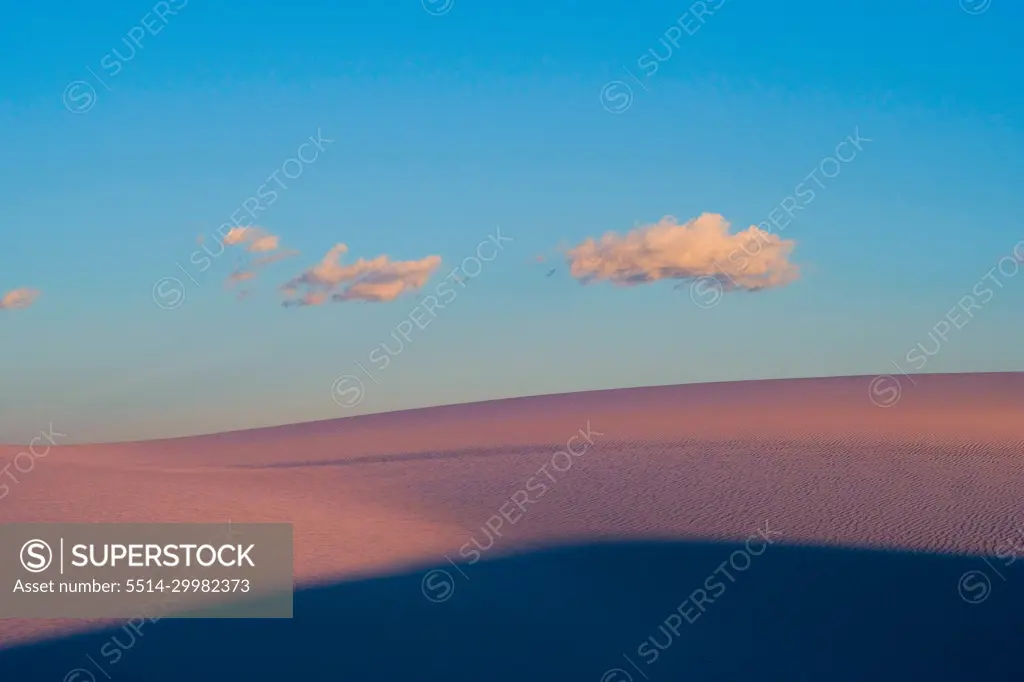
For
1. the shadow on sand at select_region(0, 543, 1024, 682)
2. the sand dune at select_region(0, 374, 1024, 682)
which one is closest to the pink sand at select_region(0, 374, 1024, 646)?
the sand dune at select_region(0, 374, 1024, 682)

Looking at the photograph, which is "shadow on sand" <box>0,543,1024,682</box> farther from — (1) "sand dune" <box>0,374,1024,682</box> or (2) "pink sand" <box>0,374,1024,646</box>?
(2) "pink sand" <box>0,374,1024,646</box>

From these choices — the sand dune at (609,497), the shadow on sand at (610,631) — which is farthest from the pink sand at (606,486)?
the shadow on sand at (610,631)

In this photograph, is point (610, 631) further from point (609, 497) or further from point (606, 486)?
point (606, 486)

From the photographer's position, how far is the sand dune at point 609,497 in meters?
17.9

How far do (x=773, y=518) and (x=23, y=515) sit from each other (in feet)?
65.6

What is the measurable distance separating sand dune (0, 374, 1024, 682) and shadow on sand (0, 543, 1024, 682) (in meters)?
0.13

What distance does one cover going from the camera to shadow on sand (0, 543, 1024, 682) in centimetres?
1343

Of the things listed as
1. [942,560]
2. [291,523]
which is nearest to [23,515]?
[291,523]

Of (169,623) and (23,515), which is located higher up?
(23,515)

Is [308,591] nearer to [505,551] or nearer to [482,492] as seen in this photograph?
[505,551]

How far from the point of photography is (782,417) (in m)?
53.2

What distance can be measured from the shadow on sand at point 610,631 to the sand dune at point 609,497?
0.44ft

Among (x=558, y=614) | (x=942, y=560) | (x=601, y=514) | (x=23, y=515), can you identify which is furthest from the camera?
(x=601, y=514)

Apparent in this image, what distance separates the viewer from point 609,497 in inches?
1129
